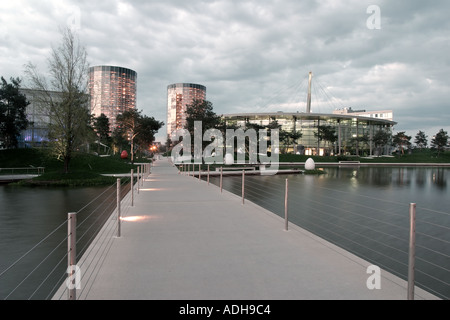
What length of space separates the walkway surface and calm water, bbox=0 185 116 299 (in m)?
0.88

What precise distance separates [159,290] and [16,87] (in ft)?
143

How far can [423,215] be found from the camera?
31.5ft

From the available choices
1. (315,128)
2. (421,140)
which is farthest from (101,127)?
(421,140)

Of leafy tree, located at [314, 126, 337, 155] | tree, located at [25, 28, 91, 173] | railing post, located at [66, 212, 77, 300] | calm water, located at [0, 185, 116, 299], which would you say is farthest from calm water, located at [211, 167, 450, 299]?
leafy tree, located at [314, 126, 337, 155]

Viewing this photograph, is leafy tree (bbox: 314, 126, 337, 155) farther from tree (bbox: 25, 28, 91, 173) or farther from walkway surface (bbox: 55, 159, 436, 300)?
walkway surface (bbox: 55, 159, 436, 300)

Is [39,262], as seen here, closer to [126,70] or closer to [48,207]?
[48,207]

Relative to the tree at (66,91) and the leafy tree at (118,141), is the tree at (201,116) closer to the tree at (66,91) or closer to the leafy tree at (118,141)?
the tree at (66,91)

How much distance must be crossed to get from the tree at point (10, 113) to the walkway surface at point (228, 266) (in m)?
34.5

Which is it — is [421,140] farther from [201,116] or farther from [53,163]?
[53,163]

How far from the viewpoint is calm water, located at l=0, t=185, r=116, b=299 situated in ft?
13.1

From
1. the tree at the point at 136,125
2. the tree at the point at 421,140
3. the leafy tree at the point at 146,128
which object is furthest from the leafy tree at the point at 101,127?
the tree at the point at 421,140

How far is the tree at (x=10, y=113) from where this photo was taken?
3284cm

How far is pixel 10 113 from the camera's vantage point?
3419 centimetres
